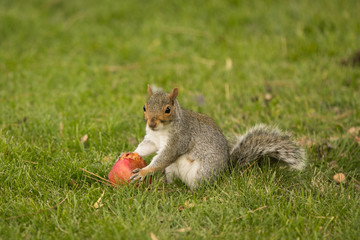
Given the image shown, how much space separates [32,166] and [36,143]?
14.3 inches

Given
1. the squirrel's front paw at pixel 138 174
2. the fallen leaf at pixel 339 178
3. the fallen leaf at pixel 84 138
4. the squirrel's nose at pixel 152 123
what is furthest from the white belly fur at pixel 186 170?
the fallen leaf at pixel 339 178

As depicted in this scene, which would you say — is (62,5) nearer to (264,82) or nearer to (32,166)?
(264,82)

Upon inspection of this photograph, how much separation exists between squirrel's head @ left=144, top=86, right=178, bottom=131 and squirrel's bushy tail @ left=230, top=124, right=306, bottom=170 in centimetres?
50

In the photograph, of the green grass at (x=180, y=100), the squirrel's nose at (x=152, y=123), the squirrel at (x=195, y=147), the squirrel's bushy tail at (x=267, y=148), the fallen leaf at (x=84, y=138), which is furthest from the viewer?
the fallen leaf at (x=84, y=138)

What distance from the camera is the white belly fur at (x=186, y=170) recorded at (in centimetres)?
232

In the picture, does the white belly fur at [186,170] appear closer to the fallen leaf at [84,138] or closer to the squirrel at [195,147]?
the squirrel at [195,147]

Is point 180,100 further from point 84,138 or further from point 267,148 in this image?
point 267,148

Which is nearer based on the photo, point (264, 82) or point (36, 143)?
point (36, 143)

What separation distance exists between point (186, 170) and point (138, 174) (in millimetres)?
301

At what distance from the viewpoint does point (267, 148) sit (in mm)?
A: 2371

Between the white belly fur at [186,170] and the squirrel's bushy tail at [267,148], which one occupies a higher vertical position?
the squirrel's bushy tail at [267,148]

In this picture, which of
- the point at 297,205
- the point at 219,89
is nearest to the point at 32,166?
the point at 297,205

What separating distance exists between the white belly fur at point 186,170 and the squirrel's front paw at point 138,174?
0.78 ft

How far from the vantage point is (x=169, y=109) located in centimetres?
220
